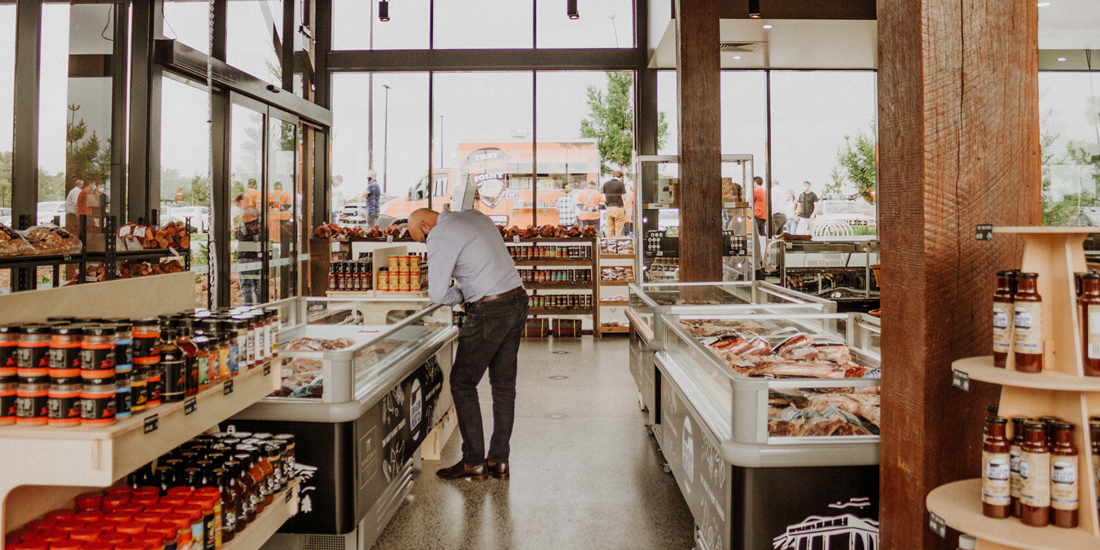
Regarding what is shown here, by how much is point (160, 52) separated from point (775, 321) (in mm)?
5250

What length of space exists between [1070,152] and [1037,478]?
11.4 meters

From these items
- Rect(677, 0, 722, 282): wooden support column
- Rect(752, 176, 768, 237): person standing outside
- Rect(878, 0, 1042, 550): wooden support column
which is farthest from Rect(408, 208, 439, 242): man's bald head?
Rect(752, 176, 768, 237): person standing outside

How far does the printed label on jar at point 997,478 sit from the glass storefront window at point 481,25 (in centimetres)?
975

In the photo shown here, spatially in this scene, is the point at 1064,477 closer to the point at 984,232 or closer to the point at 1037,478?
the point at 1037,478

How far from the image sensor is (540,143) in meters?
10.9

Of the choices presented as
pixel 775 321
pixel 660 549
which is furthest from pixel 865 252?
pixel 660 549

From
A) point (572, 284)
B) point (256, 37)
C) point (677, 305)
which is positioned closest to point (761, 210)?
point (572, 284)

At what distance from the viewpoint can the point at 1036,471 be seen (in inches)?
67.7

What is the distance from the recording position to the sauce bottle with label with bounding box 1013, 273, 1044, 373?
5.70ft

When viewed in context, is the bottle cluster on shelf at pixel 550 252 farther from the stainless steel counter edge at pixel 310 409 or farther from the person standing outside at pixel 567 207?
the stainless steel counter edge at pixel 310 409

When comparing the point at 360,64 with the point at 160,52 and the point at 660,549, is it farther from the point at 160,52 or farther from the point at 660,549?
the point at 660,549

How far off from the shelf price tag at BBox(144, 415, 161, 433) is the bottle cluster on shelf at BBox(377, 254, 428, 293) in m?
2.85

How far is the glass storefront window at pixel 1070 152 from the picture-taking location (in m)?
10.7

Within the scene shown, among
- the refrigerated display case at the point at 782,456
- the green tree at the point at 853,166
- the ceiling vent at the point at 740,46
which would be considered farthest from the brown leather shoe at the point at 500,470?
the green tree at the point at 853,166
